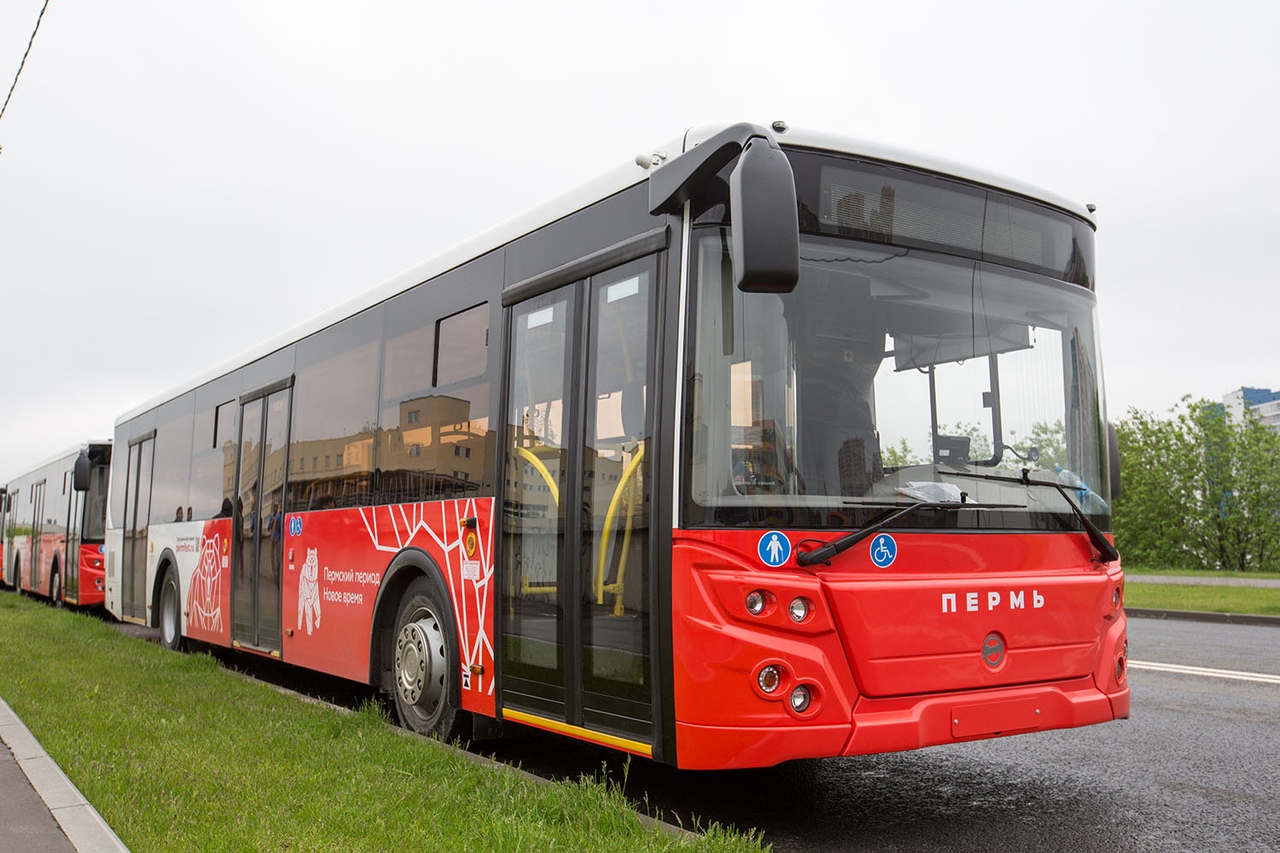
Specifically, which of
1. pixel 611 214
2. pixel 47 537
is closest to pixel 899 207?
pixel 611 214

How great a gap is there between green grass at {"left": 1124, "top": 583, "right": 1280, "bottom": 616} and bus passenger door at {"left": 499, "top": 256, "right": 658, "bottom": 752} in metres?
15.5

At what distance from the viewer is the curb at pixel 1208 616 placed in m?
17.2

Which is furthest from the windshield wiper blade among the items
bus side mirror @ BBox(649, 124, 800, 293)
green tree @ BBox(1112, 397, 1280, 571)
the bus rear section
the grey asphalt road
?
green tree @ BBox(1112, 397, 1280, 571)

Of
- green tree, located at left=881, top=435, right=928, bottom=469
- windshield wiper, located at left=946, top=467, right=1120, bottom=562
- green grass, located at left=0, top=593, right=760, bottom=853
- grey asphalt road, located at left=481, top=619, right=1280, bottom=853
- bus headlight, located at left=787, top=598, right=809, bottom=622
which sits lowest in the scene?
grey asphalt road, located at left=481, top=619, right=1280, bottom=853

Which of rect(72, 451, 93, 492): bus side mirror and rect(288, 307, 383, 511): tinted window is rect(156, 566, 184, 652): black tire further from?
rect(72, 451, 93, 492): bus side mirror

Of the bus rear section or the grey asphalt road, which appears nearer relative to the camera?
the bus rear section

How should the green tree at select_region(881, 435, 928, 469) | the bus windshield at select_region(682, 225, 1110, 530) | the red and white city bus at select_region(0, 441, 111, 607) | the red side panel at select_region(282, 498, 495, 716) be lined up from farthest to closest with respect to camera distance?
the red and white city bus at select_region(0, 441, 111, 607) → the red side panel at select_region(282, 498, 495, 716) → the green tree at select_region(881, 435, 928, 469) → the bus windshield at select_region(682, 225, 1110, 530)

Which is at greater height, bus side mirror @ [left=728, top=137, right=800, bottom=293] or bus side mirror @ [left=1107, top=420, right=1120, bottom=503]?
bus side mirror @ [left=728, top=137, right=800, bottom=293]

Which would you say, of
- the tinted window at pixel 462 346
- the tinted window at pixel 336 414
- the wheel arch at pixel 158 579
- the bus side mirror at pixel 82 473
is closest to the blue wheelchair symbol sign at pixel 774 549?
the tinted window at pixel 462 346

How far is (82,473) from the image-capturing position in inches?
793

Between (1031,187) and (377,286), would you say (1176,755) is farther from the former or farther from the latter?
(377,286)

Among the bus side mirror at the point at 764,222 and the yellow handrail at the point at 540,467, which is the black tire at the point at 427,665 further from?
the bus side mirror at the point at 764,222

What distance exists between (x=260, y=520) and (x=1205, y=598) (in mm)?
17878

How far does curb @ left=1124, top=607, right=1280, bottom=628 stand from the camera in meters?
17.2
